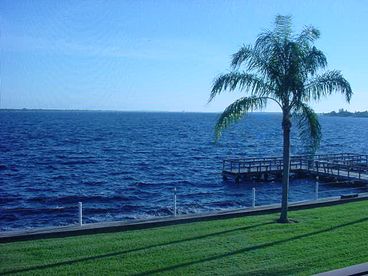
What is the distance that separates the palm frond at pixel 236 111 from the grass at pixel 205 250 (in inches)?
109

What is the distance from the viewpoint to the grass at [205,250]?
9180 mm

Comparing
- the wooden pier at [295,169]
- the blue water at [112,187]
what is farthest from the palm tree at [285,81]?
the wooden pier at [295,169]

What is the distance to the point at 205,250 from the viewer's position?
10469 mm

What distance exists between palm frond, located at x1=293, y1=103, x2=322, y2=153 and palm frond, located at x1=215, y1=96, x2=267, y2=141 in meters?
1.16

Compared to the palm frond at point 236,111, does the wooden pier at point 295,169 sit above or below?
below

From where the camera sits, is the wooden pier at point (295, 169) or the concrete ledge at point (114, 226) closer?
the concrete ledge at point (114, 226)

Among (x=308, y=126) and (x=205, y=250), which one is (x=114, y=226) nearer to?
(x=205, y=250)

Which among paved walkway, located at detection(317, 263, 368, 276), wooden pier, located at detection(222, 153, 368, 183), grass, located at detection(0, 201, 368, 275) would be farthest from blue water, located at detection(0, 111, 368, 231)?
paved walkway, located at detection(317, 263, 368, 276)

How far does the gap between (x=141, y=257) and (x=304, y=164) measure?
115 feet

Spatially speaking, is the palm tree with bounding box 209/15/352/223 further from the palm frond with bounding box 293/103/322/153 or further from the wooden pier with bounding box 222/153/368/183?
the wooden pier with bounding box 222/153/368/183

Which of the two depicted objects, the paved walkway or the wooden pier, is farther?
the wooden pier

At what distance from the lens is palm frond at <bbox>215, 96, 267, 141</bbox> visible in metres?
13.6

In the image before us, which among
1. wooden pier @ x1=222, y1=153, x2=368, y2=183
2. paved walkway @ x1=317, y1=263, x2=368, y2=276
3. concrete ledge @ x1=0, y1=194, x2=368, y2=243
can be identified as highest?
paved walkway @ x1=317, y1=263, x2=368, y2=276

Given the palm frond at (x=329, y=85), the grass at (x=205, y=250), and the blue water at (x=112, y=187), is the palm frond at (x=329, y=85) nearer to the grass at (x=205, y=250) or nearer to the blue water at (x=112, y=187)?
the grass at (x=205, y=250)
